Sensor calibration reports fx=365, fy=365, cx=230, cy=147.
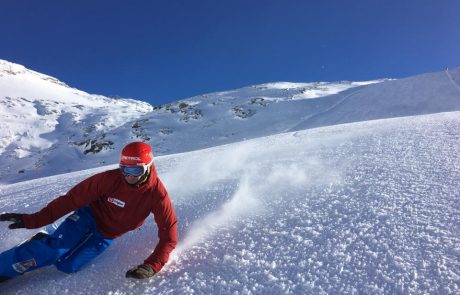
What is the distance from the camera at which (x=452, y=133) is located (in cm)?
459

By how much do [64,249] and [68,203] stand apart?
331 mm

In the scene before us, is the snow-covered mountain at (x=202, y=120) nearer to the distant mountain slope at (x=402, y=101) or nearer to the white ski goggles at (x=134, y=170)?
the distant mountain slope at (x=402, y=101)

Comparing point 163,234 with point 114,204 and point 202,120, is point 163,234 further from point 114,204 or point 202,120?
point 202,120

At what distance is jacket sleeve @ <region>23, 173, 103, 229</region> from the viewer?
263cm

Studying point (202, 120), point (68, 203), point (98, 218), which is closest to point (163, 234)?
point (98, 218)

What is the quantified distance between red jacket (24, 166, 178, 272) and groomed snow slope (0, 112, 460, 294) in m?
0.20

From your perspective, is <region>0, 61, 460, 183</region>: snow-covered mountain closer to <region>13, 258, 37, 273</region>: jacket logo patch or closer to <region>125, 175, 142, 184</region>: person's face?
<region>125, 175, 142, 184</region>: person's face

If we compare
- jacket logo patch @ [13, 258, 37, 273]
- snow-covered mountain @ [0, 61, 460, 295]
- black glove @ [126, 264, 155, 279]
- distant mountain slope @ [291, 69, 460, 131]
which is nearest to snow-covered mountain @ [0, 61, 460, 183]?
distant mountain slope @ [291, 69, 460, 131]

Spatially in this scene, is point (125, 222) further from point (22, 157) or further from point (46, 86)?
point (46, 86)

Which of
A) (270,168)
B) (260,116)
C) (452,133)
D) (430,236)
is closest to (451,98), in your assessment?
(260,116)

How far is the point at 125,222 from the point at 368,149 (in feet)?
10.4

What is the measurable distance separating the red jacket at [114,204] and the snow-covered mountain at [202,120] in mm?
14597

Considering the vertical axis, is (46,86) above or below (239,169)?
above

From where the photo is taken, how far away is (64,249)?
8.31ft
